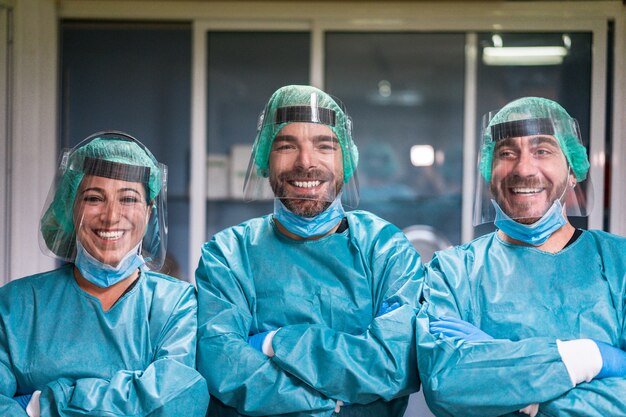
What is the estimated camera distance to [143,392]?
6.25 ft

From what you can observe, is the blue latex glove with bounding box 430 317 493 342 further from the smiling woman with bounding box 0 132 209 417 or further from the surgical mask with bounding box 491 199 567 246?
the smiling woman with bounding box 0 132 209 417

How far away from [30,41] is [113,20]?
18.5 inches

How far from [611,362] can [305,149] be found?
3.27 ft

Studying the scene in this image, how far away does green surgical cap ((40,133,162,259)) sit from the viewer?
2131 millimetres

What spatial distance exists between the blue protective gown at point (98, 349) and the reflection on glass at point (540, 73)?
2189mm

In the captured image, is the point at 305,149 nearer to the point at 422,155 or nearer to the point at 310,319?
the point at 310,319

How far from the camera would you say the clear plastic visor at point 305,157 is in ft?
7.29

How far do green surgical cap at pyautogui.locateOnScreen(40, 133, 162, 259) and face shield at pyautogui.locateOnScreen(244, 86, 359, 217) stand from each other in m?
0.35

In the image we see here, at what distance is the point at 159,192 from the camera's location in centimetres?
224

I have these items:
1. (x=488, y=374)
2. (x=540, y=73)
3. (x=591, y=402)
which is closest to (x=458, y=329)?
(x=488, y=374)

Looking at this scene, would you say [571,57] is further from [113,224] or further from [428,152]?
[113,224]

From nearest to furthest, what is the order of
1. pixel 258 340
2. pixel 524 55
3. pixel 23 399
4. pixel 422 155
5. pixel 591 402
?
pixel 591 402 → pixel 23 399 → pixel 258 340 → pixel 524 55 → pixel 422 155

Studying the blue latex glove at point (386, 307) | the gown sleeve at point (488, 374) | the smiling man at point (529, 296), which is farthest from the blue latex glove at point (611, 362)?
the blue latex glove at point (386, 307)

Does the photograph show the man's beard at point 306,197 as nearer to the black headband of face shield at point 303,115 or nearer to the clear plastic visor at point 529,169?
the black headband of face shield at point 303,115
